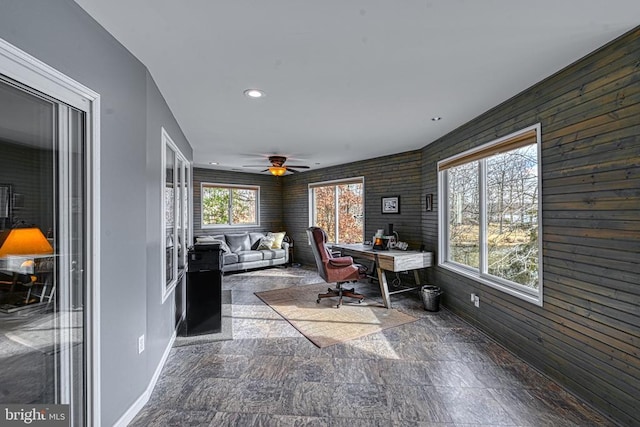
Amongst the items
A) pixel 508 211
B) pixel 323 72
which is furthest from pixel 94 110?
pixel 508 211

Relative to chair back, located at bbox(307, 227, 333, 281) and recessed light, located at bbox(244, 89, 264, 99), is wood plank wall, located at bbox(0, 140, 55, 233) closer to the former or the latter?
recessed light, located at bbox(244, 89, 264, 99)

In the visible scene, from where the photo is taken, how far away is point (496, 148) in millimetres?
→ 3109

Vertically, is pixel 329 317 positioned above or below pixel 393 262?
below

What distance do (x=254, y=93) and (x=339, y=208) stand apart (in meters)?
4.49

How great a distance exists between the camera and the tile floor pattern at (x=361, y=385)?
6.45 feet

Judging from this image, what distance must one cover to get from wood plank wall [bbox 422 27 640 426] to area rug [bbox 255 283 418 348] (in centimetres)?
148

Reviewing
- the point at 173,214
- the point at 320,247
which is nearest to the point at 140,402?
the point at 173,214

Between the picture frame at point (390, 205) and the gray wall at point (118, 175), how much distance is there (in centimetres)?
409


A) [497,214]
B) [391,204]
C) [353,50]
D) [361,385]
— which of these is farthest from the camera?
[391,204]

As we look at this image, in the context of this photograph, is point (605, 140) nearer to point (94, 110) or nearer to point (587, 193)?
point (587, 193)

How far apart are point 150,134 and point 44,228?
1.11 m

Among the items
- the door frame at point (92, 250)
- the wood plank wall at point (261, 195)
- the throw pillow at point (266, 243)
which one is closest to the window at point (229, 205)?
the wood plank wall at point (261, 195)

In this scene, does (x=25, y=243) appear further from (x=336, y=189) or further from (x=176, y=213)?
(x=336, y=189)

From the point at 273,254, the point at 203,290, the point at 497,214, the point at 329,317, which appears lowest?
the point at 329,317
